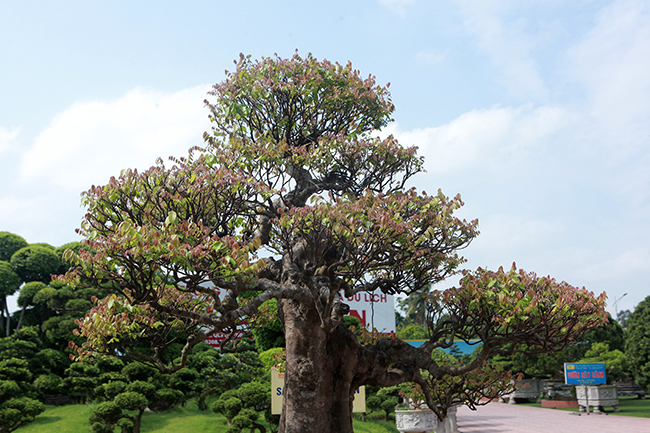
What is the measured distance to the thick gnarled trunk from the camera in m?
5.93

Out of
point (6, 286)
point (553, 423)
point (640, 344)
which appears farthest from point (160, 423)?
point (640, 344)

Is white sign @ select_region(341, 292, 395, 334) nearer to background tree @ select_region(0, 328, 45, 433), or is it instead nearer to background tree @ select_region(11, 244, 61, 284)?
background tree @ select_region(11, 244, 61, 284)

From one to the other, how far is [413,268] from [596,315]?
7.43 ft

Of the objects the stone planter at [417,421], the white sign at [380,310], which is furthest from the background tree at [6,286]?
the stone planter at [417,421]

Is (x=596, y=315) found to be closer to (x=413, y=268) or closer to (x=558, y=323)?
(x=558, y=323)

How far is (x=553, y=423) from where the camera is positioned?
17.5m

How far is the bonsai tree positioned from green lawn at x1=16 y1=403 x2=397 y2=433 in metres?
7.43

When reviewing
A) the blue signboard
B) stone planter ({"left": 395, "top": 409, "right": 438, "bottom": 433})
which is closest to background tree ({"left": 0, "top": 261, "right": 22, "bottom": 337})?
stone planter ({"left": 395, "top": 409, "right": 438, "bottom": 433})

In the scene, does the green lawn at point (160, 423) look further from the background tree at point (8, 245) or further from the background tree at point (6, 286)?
the background tree at point (8, 245)

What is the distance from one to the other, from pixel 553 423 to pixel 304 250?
15.8 meters

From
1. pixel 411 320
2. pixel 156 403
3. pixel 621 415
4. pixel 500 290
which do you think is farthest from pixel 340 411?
pixel 411 320

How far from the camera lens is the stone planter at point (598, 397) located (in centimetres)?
2077

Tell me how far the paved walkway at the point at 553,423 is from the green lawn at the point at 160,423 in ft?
15.4

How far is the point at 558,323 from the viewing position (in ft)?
19.3
